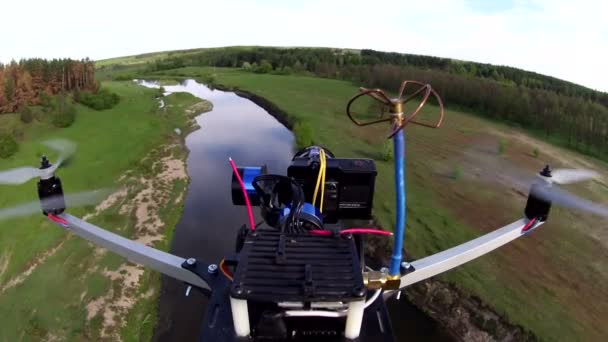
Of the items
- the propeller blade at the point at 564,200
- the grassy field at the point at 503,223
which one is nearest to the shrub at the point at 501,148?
the grassy field at the point at 503,223

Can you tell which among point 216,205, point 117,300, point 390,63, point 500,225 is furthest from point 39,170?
point 390,63

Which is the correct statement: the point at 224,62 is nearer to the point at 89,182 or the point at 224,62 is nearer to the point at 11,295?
the point at 89,182

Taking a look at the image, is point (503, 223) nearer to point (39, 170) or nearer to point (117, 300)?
point (117, 300)

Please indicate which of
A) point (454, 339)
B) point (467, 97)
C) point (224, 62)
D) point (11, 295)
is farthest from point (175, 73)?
point (454, 339)

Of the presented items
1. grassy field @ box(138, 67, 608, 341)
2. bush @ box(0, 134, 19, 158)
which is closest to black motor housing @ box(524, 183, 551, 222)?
grassy field @ box(138, 67, 608, 341)

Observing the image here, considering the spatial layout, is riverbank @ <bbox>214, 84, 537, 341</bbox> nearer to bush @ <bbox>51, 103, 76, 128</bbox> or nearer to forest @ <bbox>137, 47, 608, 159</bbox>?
forest @ <bbox>137, 47, 608, 159</bbox>
